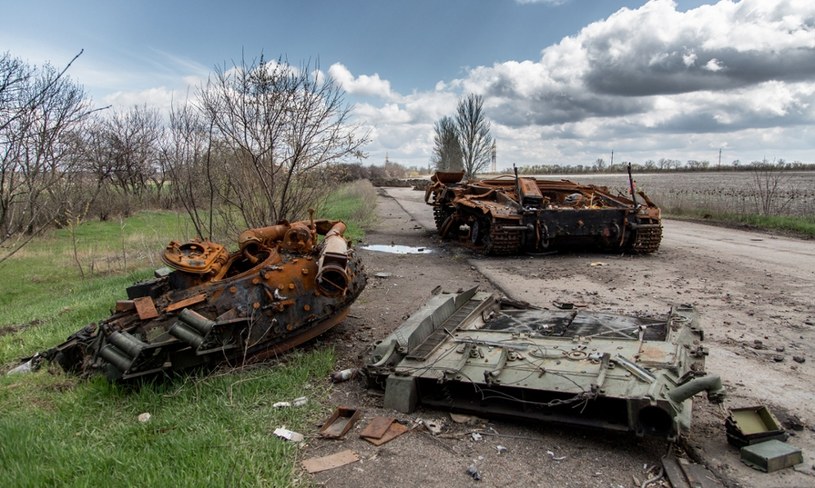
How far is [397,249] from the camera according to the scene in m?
13.0

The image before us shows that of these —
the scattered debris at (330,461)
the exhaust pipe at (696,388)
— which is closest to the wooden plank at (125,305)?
the scattered debris at (330,461)

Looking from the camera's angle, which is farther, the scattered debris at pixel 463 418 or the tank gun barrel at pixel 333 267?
the tank gun barrel at pixel 333 267

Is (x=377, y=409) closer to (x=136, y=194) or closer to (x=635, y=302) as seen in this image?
(x=635, y=302)

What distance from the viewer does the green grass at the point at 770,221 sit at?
48.9 feet

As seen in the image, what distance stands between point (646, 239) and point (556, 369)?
8362 mm

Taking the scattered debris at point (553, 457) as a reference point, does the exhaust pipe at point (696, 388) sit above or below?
above

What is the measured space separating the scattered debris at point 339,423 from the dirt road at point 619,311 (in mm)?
76

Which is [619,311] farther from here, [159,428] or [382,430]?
[159,428]

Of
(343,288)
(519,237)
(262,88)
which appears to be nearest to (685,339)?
(343,288)

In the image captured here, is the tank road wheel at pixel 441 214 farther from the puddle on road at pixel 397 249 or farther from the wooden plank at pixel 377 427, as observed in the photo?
the wooden plank at pixel 377 427

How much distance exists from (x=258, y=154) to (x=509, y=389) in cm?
792

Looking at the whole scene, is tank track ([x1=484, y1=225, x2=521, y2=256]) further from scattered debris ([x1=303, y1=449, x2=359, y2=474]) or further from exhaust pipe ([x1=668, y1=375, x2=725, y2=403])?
scattered debris ([x1=303, y1=449, x2=359, y2=474])

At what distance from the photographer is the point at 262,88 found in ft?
32.9

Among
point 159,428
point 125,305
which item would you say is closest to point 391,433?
point 159,428
